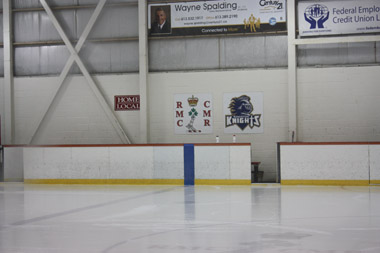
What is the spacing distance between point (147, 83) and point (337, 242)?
14.2 metres

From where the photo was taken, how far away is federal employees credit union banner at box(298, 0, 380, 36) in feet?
63.1

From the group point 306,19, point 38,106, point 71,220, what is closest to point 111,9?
point 38,106

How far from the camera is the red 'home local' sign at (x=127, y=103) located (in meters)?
20.5

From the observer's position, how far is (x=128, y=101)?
2058 centimetres

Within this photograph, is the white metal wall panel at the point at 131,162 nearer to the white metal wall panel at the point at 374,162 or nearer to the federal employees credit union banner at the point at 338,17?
the white metal wall panel at the point at 374,162

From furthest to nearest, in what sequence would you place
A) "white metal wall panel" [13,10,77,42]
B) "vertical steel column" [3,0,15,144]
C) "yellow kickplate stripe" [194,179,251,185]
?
"white metal wall panel" [13,10,77,42], "vertical steel column" [3,0,15,144], "yellow kickplate stripe" [194,179,251,185]

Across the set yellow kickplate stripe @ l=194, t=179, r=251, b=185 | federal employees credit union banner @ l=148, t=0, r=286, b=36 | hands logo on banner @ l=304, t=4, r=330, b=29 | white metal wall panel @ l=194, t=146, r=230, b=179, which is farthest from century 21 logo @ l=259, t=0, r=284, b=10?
yellow kickplate stripe @ l=194, t=179, r=251, b=185

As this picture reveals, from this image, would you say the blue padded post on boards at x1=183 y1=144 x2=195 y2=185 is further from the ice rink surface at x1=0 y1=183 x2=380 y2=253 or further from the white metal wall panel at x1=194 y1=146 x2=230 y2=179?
the ice rink surface at x1=0 y1=183 x2=380 y2=253

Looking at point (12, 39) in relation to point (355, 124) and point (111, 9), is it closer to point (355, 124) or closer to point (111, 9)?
point (111, 9)

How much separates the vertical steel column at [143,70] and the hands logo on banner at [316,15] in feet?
22.7

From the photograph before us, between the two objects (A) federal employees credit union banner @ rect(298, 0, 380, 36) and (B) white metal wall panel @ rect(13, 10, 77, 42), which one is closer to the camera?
(A) federal employees credit union banner @ rect(298, 0, 380, 36)

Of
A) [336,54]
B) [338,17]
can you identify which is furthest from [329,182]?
[338,17]

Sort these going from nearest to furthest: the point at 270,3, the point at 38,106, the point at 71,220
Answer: the point at 71,220 → the point at 270,3 → the point at 38,106

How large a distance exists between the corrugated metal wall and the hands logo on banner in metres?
0.97
